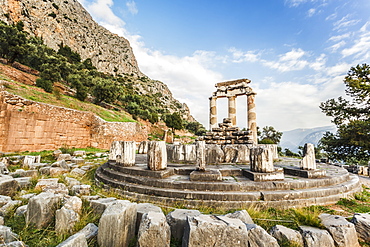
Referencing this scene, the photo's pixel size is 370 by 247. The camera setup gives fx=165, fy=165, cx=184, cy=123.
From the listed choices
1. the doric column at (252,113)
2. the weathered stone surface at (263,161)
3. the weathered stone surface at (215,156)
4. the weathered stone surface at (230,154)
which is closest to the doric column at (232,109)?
the doric column at (252,113)

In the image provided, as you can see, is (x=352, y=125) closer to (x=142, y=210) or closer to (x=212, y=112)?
(x=212, y=112)

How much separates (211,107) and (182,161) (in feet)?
29.1

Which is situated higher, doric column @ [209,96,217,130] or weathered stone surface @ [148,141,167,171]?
doric column @ [209,96,217,130]

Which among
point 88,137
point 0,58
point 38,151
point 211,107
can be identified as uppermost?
point 0,58

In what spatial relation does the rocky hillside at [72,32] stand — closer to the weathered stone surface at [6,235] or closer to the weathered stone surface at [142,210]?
the weathered stone surface at [6,235]

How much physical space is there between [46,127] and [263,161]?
15.8 meters

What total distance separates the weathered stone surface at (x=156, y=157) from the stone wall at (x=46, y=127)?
40.0 feet

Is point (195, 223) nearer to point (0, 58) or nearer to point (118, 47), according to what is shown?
point (0, 58)

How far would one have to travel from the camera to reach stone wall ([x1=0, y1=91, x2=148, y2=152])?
1124 cm

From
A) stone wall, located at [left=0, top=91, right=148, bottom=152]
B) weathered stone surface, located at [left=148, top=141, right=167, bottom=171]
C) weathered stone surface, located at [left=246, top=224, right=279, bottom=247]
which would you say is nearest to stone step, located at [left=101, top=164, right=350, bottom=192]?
weathered stone surface, located at [left=148, top=141, right=167, bottom=171]

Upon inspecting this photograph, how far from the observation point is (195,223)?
7.39ft

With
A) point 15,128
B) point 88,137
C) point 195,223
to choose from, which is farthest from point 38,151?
point 195,223

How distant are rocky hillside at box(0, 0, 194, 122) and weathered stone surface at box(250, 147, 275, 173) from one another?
60052 millimetres

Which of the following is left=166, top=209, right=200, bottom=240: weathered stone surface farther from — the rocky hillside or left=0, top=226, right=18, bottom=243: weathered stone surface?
the rocky hillside
